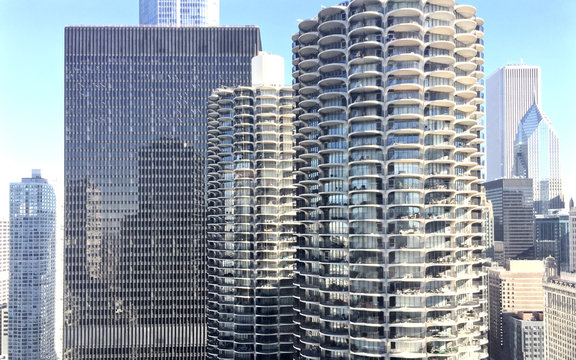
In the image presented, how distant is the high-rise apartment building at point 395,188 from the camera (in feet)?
325

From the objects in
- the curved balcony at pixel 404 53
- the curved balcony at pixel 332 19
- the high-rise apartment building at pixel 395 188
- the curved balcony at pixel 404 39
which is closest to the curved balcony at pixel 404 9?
the high-rise apartment building at pixel 395 188

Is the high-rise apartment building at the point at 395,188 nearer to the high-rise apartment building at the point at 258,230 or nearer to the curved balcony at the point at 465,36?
the curved balcony at the point at 465,36

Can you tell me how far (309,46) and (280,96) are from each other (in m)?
34.8

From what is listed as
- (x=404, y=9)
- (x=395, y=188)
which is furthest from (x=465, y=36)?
(x=395, y=188)

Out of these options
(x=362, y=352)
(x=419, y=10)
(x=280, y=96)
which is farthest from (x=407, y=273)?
(x=280, y=96)

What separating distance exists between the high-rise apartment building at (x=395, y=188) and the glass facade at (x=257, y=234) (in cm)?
3135

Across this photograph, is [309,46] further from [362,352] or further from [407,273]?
[362,352]

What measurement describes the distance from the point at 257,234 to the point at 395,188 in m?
54.8

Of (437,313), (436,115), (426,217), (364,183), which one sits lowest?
(437,313)

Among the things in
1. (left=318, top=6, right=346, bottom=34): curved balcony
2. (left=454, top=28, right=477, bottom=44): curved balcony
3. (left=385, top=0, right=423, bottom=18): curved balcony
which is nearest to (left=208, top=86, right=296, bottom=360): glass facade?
(left=318, top=6, right=346, bottom=34): curved balcony

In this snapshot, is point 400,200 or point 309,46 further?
point 309,46

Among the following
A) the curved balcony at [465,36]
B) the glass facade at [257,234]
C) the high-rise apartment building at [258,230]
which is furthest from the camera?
the high-rise apartment building at [258,230]

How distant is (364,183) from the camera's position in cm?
10294

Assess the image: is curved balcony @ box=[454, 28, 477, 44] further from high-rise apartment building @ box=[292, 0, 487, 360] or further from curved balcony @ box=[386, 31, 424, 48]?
curved balcony @ box=[386, 31, 424, 48]
